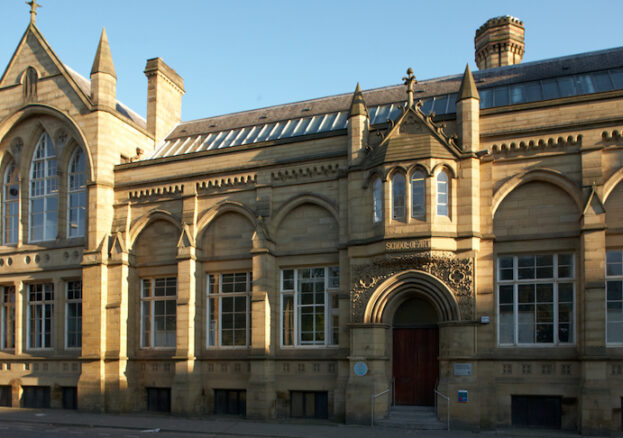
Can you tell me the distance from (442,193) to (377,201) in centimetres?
224

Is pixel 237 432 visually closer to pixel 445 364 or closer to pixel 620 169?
pixel 445 364

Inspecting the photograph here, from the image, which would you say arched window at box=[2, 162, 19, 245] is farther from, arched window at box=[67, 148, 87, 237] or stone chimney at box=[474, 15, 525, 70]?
stone chimney at box=[474, 15, 525, 70]

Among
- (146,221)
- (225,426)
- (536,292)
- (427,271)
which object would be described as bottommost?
(225,426)

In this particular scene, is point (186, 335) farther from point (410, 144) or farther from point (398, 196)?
point (410, 144)

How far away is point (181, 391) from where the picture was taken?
23.8 metres

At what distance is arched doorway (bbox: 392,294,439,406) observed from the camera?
21234mm

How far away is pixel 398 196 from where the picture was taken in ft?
69.0

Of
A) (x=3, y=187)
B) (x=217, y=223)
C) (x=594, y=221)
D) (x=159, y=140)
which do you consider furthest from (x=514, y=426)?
(x=3, y=187)

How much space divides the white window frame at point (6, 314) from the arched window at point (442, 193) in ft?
66.3

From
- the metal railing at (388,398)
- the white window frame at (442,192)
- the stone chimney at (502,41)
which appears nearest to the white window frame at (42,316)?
the metal railing at (388,398)

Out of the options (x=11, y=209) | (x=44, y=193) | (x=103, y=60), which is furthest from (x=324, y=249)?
(x=11, y=209)

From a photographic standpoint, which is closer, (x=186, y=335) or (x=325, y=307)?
(x=325, y=307)

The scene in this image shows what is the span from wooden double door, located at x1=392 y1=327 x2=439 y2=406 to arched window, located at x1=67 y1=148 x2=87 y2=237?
14.9m

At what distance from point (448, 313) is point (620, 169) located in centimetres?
696
